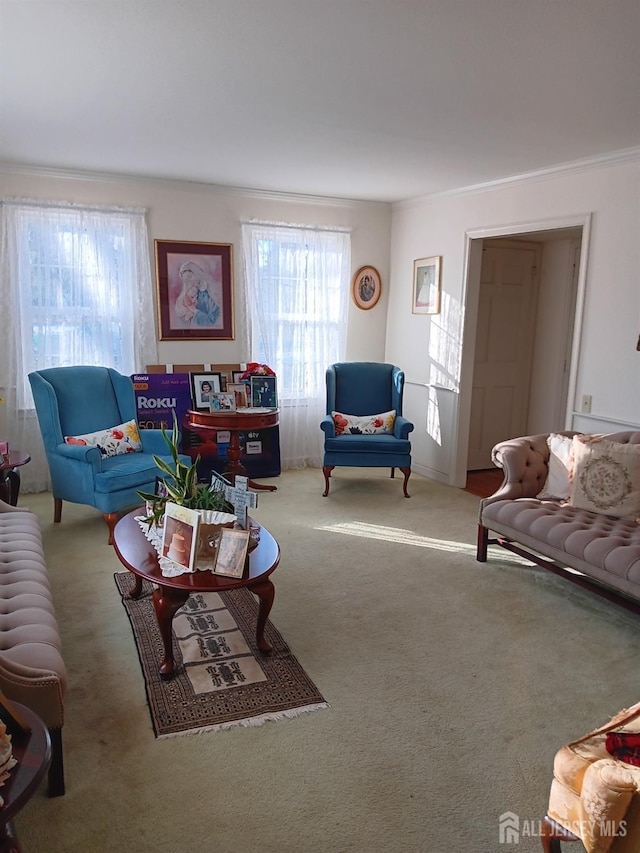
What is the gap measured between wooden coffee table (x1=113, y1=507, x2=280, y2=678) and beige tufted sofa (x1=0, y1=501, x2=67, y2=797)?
14.1 inches

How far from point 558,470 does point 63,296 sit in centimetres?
378

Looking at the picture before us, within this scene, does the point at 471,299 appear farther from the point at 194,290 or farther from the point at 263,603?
the point at 263,603

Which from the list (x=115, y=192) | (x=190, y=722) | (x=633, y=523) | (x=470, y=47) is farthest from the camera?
(x=115, y=192)

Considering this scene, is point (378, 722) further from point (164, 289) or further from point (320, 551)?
point (164, 289)

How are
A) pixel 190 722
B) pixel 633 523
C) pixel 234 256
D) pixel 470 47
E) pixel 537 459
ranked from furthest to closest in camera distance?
1. pixel 234 256
2. pixel 537 459
3. pixel 633 523
4. pixel 470 47
5. pixel 190 722

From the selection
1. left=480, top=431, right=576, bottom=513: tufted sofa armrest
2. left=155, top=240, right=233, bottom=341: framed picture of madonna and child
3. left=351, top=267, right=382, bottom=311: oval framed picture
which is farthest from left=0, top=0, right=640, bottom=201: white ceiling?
left=480, top=431, right=576, bottom=513: tufted sofa armrest

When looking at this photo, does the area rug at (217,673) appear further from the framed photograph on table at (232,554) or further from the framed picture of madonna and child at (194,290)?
the framed picture of madonna and child at (194,290)

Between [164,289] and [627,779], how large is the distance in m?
4.72

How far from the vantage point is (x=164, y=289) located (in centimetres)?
518

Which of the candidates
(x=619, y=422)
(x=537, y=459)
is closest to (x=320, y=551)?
(x=537, y=459)

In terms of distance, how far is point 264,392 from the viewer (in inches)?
209

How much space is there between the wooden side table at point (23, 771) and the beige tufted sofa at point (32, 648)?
0.27 m

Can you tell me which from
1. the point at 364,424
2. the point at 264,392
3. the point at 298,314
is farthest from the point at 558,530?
the point at 298,314

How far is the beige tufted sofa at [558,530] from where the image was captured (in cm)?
290
